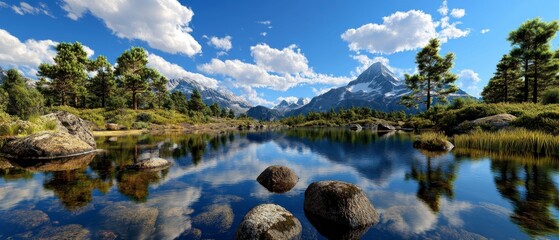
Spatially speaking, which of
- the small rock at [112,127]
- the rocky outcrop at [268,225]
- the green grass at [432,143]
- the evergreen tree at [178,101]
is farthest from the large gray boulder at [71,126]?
the evergreen tree at [178,101]

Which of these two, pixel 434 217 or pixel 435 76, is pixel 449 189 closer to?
pixel 434 217

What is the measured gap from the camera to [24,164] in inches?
662

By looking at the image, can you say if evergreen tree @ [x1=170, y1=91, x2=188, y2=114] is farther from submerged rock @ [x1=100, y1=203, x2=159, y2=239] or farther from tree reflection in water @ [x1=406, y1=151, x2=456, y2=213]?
submerged rock @ [x1=100, y1=203, x2=159, y2=239]

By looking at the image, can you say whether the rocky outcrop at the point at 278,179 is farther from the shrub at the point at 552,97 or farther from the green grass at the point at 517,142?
the shrub at the point at 552,97

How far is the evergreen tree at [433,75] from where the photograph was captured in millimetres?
56484

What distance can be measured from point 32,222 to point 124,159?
12.0 m

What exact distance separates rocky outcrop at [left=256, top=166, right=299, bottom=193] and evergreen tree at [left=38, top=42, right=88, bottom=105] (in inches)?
2985

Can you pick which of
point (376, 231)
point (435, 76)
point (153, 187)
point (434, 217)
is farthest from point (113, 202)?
point (435, 76)

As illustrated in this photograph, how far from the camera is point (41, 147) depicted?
18938 millimetres

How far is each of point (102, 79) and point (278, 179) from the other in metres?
85.7

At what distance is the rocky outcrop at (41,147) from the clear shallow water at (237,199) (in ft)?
8.81

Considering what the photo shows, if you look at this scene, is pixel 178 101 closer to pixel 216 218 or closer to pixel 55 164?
pixel 55 164

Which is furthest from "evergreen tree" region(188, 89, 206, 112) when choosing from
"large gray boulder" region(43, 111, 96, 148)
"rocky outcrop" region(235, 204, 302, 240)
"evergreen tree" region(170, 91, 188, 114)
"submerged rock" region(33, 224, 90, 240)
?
"rocky outcrop" region(235, 204, 302, 240)

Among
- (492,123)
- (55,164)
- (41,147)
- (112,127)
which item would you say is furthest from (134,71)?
(492,123)
